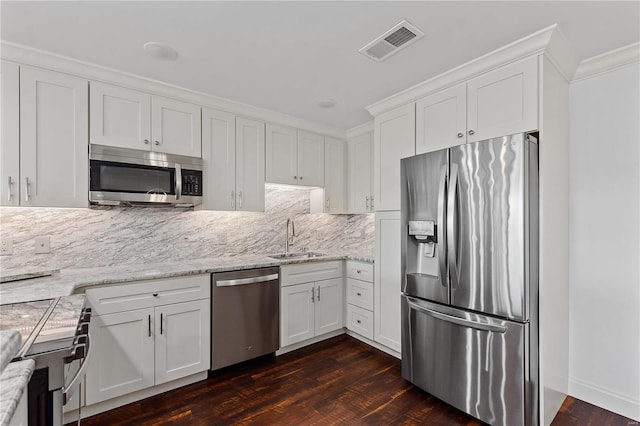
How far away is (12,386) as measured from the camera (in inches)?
28.7

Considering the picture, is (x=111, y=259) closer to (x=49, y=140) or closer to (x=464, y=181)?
(x=49, y=140)

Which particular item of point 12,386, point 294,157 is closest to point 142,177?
point 294,157

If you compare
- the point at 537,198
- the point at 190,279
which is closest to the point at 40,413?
the point at 190,279

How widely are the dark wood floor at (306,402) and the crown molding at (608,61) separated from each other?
7.84 ft

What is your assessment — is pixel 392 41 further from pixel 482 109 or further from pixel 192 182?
pixel 192 182

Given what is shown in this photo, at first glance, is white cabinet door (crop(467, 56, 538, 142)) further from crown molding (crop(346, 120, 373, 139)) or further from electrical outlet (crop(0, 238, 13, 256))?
electrical outlet (crop(0, 238, 13, 256))

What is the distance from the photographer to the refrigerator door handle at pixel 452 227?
7.06 feet

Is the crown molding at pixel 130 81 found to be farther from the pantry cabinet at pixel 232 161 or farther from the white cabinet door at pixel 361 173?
the white cabinet door at pixel 361 173

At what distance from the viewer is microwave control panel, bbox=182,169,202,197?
2.72 m

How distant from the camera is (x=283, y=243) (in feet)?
12.5

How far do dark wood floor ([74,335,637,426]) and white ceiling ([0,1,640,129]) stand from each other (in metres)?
2.47

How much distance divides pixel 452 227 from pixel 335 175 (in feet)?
6.43

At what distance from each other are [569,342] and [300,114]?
10.2 feet

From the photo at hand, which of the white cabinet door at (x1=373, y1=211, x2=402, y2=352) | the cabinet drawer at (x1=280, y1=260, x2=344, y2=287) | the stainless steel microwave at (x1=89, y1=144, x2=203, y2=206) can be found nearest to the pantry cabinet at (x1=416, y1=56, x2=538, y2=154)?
the white cabinet door at (x1=373, y1=211, x2=402, y2=352)
